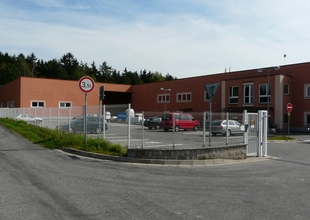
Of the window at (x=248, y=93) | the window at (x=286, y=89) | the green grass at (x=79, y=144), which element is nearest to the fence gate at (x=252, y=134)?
the green grass at (x=79, y=144)

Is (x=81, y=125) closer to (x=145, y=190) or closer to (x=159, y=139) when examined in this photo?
(x=159, y=139)

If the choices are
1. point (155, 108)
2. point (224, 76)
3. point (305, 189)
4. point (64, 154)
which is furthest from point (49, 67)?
point (305, 189)

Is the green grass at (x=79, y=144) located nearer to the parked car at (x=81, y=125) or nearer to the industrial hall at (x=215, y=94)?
the parked car at (x=81, y=125)

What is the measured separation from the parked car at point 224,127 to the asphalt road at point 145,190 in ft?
6.94

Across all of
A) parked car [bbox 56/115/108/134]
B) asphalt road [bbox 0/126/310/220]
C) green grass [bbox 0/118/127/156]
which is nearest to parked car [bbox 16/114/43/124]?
parked car [bbox 56/115/108/134]

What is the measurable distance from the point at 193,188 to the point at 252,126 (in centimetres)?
795

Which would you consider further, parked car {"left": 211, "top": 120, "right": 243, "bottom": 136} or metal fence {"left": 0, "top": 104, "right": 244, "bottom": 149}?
parked car {"left": 211, "top": 120, "right": 243, "bottom": 136}

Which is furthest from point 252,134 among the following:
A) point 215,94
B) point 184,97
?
point 184,97

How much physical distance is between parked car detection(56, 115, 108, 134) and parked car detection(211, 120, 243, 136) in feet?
17.4

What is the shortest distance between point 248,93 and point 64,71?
75.8 meters

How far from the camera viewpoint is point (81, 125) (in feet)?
57.6

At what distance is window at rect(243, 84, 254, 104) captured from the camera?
43781 mm

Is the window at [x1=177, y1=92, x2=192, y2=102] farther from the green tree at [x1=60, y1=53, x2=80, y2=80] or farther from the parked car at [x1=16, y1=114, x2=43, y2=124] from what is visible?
the green tree at [x1=60, y1=53, x2=80, y2=80]

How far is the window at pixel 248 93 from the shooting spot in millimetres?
43781
